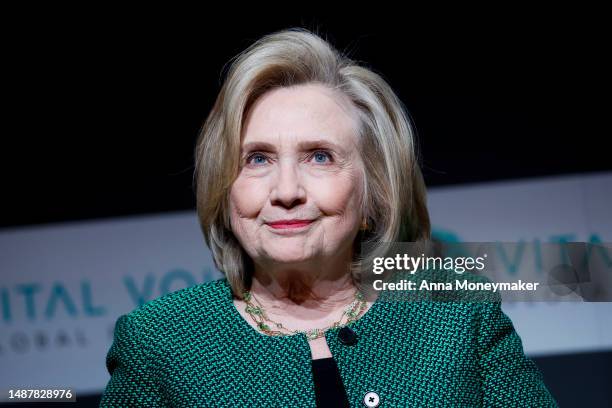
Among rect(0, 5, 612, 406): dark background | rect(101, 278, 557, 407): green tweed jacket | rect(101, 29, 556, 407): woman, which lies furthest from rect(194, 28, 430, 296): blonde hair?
rect(0, 5, 612, 406): dark background

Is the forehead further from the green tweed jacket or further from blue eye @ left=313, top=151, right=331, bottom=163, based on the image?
the green tweed jacket

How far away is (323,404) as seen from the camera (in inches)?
55.9

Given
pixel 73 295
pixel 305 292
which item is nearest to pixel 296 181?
pixel 305 292

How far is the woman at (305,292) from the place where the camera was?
4.75 ft

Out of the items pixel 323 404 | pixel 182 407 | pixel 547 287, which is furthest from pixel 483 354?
pixel 182 407

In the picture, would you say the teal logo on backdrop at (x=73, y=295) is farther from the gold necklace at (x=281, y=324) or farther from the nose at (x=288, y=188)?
the nose at (x=288, y=188)

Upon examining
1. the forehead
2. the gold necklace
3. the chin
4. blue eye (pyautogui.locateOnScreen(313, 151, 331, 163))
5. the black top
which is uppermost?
the forehead

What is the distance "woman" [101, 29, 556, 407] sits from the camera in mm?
1449

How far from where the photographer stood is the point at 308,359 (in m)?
1.46

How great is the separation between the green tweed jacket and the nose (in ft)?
0.85

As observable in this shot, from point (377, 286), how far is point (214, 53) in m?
1.13

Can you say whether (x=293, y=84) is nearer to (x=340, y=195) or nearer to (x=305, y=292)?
(x=340, y=195)

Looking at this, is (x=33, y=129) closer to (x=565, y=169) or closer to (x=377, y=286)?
(x=377, y=286)

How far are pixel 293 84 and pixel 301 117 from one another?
10 centimetres
